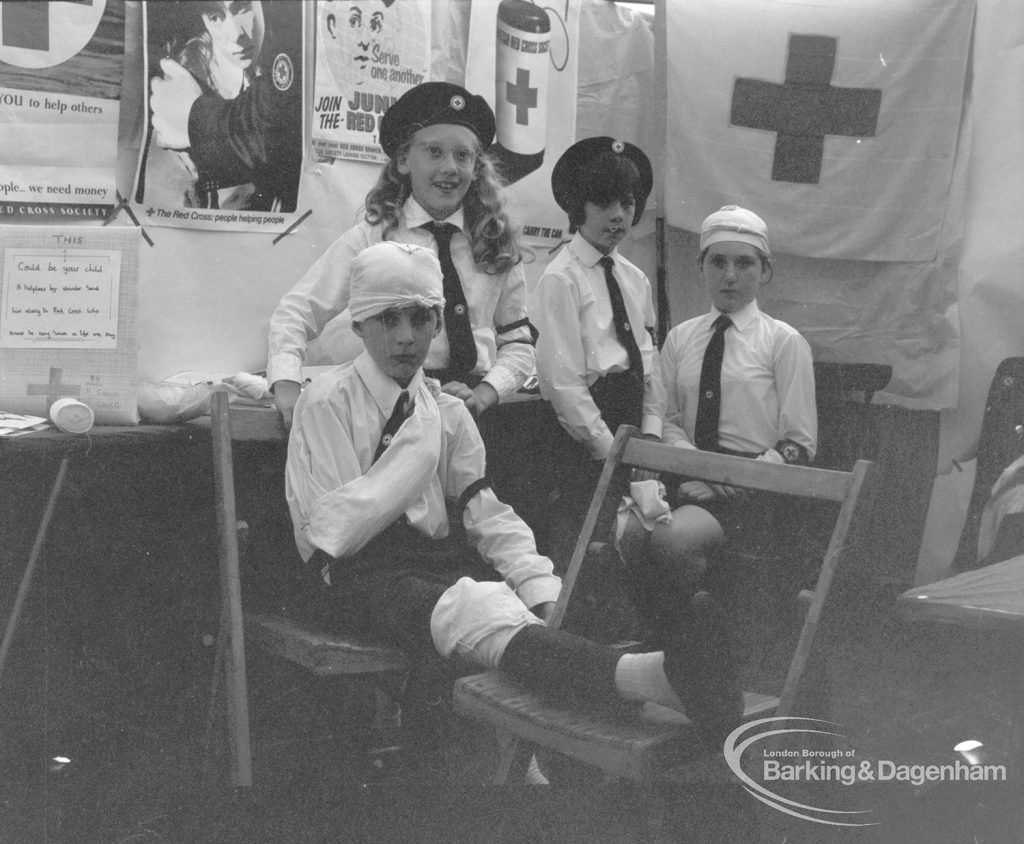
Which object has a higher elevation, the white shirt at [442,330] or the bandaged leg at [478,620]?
the white shirt at [442,330]

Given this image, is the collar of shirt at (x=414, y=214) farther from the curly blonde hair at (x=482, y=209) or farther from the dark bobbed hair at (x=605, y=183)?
the dark bobbed hair at (x=605, y=183)

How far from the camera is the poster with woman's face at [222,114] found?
300 centimetres

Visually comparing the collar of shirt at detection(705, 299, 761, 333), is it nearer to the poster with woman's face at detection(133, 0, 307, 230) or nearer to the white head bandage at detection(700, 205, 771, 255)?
the white head bandage at detection(700, 205, 771, 255)

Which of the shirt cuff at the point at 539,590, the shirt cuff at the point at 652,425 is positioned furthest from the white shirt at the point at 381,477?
the shirt cuff at the point at 652,425

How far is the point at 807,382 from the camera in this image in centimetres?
301

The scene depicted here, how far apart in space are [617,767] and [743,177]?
219cm

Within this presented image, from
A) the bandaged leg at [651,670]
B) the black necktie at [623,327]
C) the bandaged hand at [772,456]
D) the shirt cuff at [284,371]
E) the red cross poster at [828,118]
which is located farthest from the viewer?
the red cross poster at [828,118]

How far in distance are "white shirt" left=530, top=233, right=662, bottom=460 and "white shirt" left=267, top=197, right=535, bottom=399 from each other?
0.07 m

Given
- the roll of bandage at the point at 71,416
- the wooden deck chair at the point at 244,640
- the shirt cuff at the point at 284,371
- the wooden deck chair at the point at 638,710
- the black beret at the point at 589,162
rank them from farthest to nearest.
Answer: the black beret at the point at 589,162
the shirt cuff at the point at 284,371
the roll of bandage at the point at 71,416
the wooden deck chair at the point at 244,640
the wooden deck chair at the point at 638,710

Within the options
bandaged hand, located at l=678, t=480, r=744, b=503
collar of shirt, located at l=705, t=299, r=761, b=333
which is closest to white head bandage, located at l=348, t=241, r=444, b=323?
bandaged hand, located at l=678, t=480, r=744, b=503

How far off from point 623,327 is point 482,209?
0.48 meters

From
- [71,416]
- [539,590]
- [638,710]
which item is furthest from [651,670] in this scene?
[71,416]

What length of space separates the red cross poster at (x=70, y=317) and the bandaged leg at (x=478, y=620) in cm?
95

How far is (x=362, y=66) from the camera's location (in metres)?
3.33
